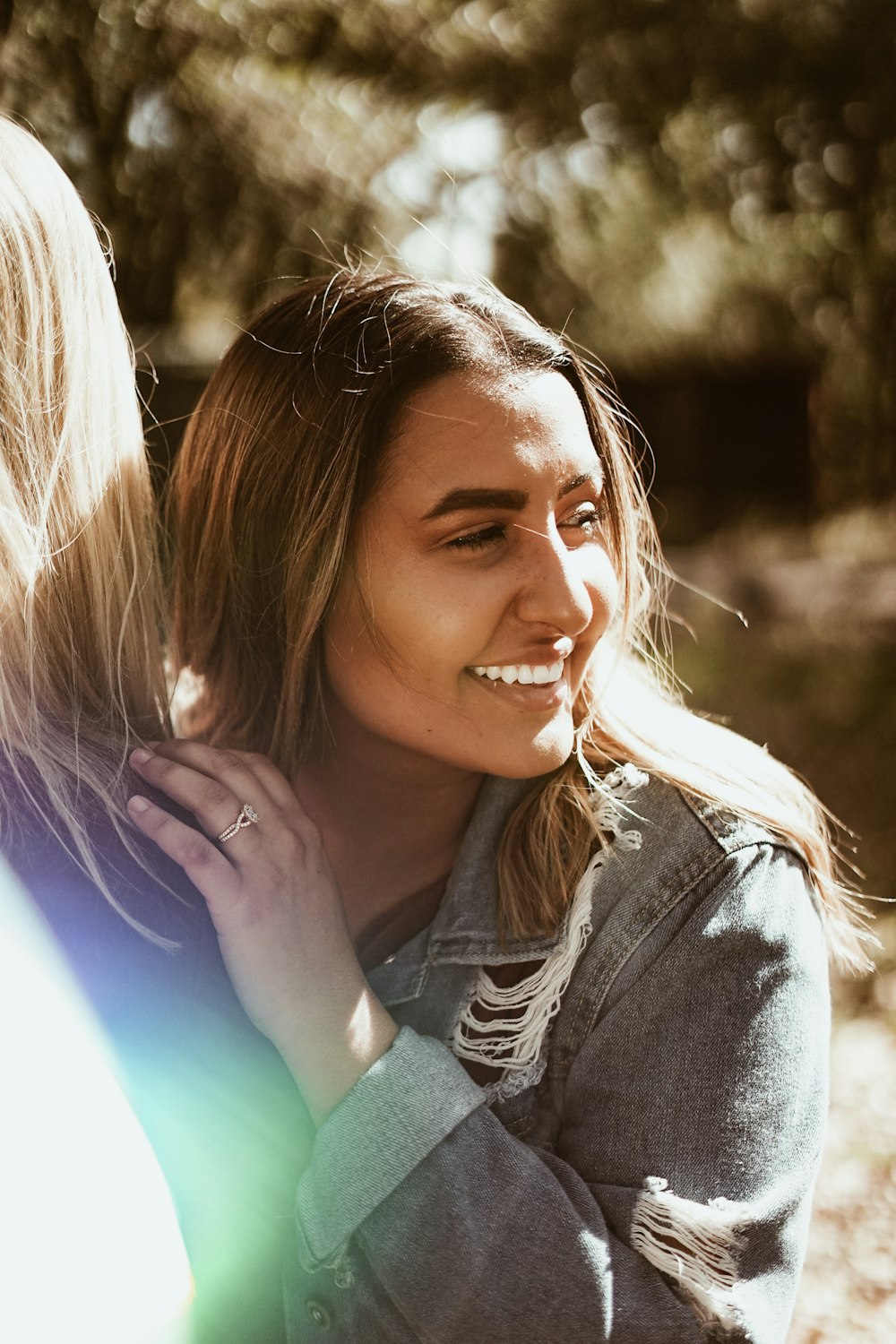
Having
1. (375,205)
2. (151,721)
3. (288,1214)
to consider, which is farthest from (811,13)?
(288,1214)

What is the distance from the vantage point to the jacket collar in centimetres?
200

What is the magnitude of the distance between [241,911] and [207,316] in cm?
401

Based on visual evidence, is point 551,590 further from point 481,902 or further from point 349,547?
point 481,902

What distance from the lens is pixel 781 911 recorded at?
1849 mm

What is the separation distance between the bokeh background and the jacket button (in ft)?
4.57

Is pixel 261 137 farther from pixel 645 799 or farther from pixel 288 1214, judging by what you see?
pixel 288 1214

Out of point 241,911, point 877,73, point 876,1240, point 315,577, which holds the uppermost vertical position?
point 877,73

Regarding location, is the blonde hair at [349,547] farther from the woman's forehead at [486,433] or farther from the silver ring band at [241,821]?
the silver ring band at [241,821]

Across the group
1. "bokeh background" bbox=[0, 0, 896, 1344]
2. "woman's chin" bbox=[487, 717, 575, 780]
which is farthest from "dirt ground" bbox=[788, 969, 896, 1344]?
"woman's chin" bbox=[487, 717, 575, 780]

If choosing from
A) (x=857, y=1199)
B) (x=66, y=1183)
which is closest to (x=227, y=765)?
(x=66, y=1183)

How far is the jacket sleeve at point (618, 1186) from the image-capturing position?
1.68 metres

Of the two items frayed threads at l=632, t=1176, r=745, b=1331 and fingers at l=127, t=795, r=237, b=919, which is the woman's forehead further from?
frayed threads at l=632, t=1176, r=745, b=1331

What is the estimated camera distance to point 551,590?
6.29 feet

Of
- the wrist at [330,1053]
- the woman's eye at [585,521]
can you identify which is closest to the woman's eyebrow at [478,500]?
the woman's eye at [585,521]
